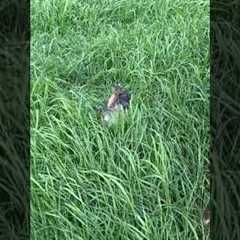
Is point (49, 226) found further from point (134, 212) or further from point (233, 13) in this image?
point (233, 13)

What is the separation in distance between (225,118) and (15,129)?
86cm

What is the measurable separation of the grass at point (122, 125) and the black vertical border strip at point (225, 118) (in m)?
0.06

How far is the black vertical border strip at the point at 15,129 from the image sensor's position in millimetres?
3332

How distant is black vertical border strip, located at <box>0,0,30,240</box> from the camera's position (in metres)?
3.33

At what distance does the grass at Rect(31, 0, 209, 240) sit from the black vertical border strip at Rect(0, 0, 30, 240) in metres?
0.05

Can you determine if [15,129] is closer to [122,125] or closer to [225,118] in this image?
[122,125]

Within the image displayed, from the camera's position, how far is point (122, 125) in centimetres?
336

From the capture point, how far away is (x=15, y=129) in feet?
11.1

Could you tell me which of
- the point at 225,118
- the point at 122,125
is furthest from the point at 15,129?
the point at 225,118

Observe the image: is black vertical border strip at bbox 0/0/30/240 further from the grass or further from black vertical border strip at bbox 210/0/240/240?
black vertical border strip at bbox 210/0/240/240

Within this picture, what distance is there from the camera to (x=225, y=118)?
134 inches

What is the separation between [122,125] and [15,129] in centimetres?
44

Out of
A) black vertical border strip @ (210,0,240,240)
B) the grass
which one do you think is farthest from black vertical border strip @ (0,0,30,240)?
black vertical border strip @ (210,0,240,240)

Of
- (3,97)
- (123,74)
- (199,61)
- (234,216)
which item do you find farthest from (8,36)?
(234,216)
